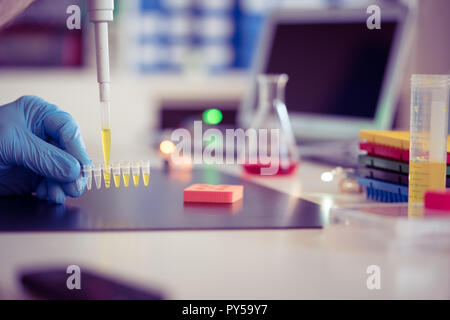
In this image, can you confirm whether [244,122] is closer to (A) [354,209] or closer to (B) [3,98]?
(B) [3,98]

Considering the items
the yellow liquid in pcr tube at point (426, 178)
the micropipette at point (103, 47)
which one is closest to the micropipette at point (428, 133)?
the yellow liquid in pcr tube at point (426, 178)

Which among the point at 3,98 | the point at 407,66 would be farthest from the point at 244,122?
the point at 3,98

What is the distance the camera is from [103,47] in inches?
36.4

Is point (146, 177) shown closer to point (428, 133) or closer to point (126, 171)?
point (126, 171)

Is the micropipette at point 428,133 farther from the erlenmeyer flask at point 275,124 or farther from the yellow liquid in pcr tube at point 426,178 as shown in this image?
the erlenmeyer flask at point 275,124

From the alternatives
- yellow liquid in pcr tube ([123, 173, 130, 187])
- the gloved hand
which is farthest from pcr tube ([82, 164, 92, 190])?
yellow liquid in pcr tube ([123, 173, 130, 187])

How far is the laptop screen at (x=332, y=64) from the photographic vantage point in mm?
1890

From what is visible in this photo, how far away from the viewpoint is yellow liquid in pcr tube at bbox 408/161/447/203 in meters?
0.93

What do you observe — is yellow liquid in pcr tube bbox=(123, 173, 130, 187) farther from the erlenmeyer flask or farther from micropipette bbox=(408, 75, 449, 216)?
micropipette bbox=(408, 75, 449, 216)

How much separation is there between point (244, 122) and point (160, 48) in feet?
10.5

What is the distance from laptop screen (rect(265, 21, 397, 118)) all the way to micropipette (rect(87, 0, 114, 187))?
1080 mm

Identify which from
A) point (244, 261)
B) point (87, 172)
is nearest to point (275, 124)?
point (87, 172)

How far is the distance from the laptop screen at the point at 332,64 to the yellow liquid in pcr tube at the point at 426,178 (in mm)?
937

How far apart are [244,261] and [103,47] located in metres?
0.36
